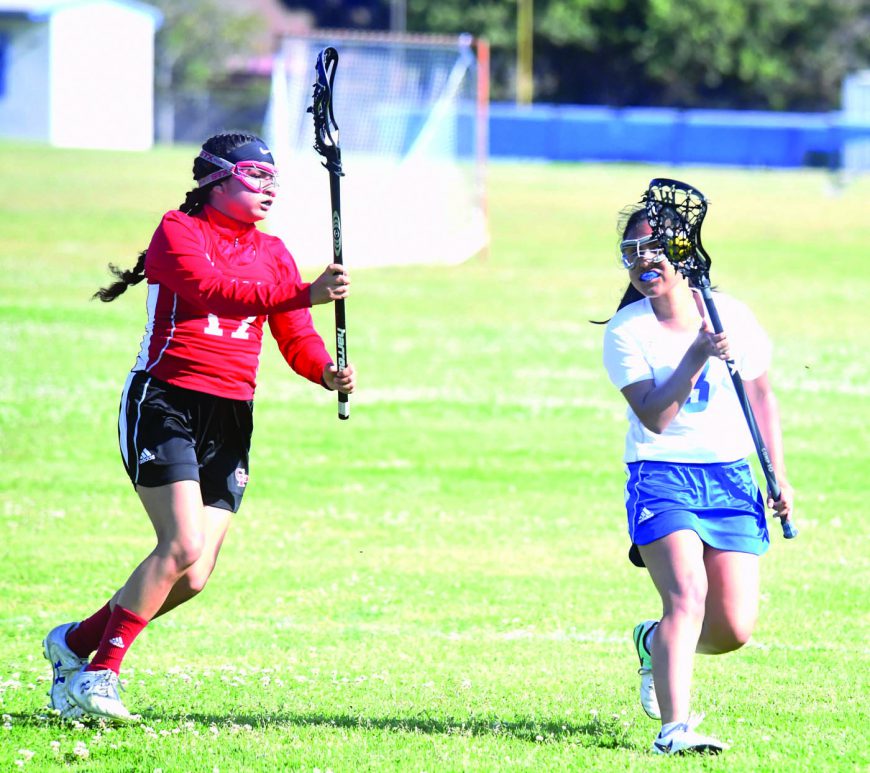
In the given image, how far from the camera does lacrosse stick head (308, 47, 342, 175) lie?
559 centimetres

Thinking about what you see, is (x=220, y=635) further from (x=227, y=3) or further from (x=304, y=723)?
(x=227, y=3)

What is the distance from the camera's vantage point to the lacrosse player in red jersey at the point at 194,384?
5363 mm

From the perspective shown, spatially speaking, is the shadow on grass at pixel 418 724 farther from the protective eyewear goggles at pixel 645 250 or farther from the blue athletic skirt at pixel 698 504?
the protective eyewear goggles at pixel 645 250

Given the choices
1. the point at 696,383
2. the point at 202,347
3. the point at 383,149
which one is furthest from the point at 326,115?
the point at 383,149

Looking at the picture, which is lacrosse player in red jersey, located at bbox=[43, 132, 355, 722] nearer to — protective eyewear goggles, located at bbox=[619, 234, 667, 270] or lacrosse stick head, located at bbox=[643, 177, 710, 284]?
protective eyewear goggles, located at bbox=[619, 234, 667, 270]

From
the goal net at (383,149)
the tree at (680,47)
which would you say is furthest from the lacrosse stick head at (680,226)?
the tree at (680,47)

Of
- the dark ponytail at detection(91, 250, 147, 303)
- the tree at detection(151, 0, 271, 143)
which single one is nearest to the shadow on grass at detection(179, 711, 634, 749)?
the dark ponytail at detection(91, 250, 147, 303)

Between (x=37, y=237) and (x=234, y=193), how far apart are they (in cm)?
2325

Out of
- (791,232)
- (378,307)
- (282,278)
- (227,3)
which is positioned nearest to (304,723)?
(282,278)

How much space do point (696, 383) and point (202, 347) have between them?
1.79 meters

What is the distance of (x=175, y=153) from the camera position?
62.2m

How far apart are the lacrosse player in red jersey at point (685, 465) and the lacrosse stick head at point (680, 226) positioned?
0.04 m

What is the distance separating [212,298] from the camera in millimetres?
5352

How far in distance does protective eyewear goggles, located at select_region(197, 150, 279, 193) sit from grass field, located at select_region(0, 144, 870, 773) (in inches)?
78.3
